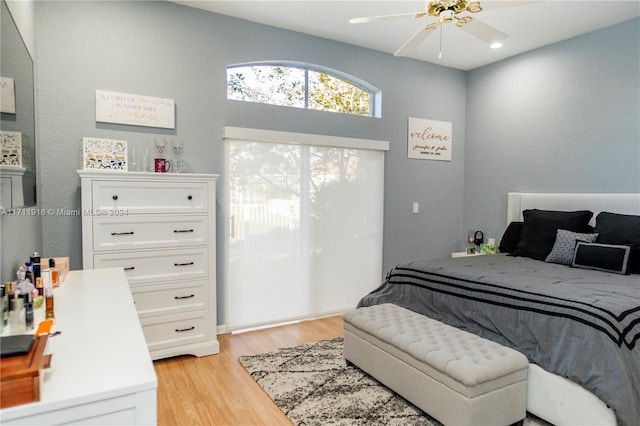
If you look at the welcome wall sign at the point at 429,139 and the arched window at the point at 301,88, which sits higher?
the arched window at the point at 301,88

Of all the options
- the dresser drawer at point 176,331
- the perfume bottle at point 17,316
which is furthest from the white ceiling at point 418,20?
the perfume bottle at point 17,316

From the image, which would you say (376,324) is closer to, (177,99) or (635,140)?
(177,99)

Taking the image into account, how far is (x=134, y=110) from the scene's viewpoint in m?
3.02

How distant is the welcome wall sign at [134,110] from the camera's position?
2.92 m

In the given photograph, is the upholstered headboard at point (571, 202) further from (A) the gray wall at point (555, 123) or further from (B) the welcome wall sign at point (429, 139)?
(B) the welcome wall sign at point (429, 139)

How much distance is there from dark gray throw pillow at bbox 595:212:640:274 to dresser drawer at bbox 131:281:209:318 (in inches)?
124

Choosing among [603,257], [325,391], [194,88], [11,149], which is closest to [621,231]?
[603,257]

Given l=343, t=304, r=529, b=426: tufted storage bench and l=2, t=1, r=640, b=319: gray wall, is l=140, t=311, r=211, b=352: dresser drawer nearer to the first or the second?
l=2, t=1, r=640, b=319: gray wall

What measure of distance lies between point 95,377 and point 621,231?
3524 mm

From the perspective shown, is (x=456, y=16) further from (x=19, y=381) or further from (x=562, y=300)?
(x=19, y=381)

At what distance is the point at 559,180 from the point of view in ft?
12.8

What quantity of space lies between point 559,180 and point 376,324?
268cm

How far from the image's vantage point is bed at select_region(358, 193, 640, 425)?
1.83 m

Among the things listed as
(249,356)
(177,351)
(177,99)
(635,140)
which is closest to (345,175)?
(177,99)
